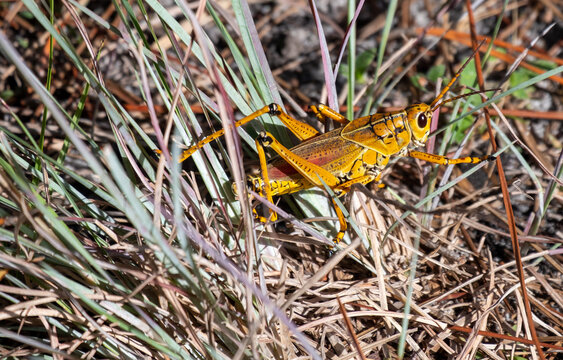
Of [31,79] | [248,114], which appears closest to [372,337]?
[248,114]

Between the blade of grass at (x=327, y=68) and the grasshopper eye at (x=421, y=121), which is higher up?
the blade of grass at (x=327, y=68)

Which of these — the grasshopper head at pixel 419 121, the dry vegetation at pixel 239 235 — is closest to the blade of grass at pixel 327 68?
the dry vegetation at pixel 239 235

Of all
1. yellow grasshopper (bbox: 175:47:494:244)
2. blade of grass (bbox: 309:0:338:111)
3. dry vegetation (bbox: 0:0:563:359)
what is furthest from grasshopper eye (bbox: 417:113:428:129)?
blade of grass (bbox: 309:0:338:111)

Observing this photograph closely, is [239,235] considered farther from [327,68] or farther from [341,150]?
[327,68]

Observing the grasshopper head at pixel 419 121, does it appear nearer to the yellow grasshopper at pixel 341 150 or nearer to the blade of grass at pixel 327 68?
the yellow grasshopper at pixel 341 150

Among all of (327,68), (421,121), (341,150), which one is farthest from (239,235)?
(421,121)
